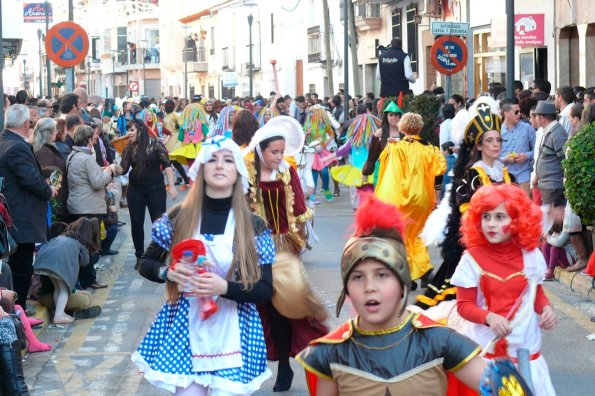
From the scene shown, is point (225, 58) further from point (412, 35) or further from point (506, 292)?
point (506, 292)

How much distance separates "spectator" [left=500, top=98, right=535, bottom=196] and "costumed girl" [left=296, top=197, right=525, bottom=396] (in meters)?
10.9

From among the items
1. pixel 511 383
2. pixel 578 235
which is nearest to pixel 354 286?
pixel 511 383

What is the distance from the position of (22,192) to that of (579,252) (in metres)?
5.81

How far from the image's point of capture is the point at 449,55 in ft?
70.1

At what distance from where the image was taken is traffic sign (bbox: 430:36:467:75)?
2120cm

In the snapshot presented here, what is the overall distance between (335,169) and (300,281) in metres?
10.6

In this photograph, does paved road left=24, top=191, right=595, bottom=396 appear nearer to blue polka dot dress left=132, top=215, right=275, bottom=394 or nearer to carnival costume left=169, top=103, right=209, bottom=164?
blue polka dot dress left=132, top=215, right=275, bottom=394

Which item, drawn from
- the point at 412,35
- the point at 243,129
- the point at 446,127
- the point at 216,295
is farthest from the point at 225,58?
the point at 216,295

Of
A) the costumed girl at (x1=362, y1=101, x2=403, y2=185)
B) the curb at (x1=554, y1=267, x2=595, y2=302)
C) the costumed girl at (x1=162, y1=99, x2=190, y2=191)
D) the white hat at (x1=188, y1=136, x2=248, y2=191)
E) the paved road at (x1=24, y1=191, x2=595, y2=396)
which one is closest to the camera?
the white hat at (x1=188, y1=136, x2=248, y2=191)

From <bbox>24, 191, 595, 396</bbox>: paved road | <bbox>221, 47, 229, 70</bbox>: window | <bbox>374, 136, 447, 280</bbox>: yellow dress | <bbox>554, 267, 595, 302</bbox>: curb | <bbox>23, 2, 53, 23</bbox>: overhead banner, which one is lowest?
<bbox>24, 191, 595, 396</bbox>: paved road

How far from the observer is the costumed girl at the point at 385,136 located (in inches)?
529

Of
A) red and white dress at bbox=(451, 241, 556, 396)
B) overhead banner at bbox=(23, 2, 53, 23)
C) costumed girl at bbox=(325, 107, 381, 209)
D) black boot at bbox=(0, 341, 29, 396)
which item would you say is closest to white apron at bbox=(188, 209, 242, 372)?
red and white dress at bbox=(451, 241, 556, 396)

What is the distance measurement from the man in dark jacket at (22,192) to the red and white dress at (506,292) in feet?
16.3

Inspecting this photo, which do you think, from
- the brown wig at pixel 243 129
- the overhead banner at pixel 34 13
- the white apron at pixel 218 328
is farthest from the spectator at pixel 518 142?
the overhead banner at pixel 34 13
